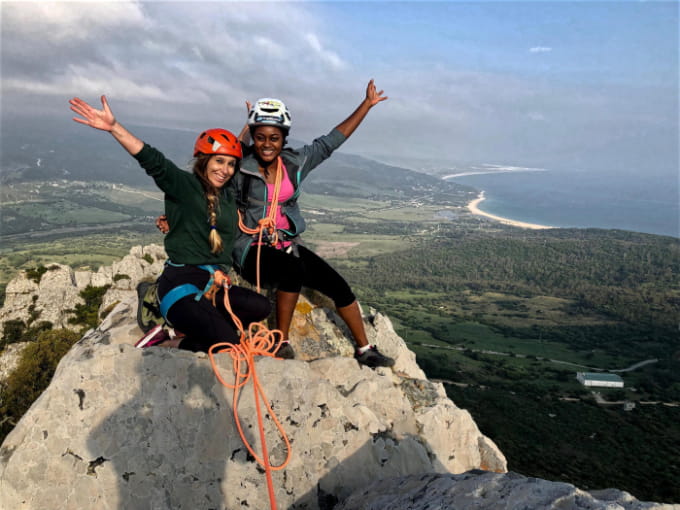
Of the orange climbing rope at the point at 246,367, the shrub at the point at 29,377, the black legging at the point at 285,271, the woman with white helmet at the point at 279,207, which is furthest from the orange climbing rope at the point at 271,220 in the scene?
the shrub at the point at 29,377

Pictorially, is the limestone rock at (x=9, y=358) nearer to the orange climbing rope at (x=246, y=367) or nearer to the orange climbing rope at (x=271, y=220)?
the orange climbing rope at (x=271, y=220)

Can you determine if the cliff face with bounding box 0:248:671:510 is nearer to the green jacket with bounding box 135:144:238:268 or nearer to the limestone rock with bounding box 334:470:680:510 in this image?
the limestone rock with bounding box 334:470:680:510

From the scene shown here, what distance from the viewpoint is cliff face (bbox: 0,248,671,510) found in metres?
4.14

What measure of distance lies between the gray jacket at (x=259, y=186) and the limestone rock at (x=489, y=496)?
4.09m

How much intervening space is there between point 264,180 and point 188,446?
3882mm

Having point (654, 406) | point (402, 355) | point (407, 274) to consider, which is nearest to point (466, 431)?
point (402, 355)

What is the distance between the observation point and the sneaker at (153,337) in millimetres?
5687

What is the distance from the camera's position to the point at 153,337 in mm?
5781

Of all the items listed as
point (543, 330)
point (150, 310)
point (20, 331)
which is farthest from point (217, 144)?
point (543, 330)

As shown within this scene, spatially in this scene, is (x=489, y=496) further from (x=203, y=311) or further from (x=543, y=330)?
(x=543, y=330)

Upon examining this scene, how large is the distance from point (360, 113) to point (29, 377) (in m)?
20.3

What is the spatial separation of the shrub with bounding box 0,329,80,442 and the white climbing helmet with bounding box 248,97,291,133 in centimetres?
1810

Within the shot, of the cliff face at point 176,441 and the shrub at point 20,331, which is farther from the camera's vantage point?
the shrub at point 20,331

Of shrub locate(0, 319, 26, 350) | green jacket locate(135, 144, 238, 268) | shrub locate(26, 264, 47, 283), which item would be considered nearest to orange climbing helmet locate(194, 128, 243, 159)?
green jacket locate(135, 144, 238, 268)
